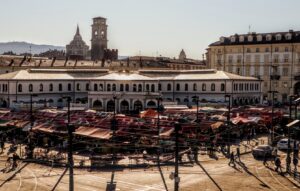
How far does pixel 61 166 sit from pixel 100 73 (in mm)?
52789

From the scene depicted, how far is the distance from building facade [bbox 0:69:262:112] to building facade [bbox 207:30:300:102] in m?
13.7

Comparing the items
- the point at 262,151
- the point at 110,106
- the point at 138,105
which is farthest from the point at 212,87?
the point at 262,151

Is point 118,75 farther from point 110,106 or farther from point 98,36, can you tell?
point 98,36

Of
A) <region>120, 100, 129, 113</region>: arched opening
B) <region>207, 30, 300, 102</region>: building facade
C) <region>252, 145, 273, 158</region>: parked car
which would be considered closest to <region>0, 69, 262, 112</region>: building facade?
<region>120, 100, 129, 113</region>: arched opening

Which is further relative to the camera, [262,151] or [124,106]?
[124,106]

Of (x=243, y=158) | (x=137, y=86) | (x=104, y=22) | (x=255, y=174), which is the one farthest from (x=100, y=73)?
(x=104, y=22)

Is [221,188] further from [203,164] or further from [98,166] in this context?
[98,166]

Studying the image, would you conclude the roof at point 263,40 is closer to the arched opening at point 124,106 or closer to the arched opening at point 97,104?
the arched opening at point 124,106

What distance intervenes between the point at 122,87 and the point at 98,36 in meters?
98.4

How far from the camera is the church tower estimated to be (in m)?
174

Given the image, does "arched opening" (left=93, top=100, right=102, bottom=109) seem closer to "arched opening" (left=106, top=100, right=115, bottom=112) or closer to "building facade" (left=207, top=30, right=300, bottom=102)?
"arched opening" (left=106, top=100, right=115, bottom=112)

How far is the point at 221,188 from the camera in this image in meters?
29.2

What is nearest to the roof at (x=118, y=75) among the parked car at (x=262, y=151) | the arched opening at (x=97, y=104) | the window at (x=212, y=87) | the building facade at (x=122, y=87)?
the building facade at (x=122, y=87)

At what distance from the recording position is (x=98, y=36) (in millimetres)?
175250
